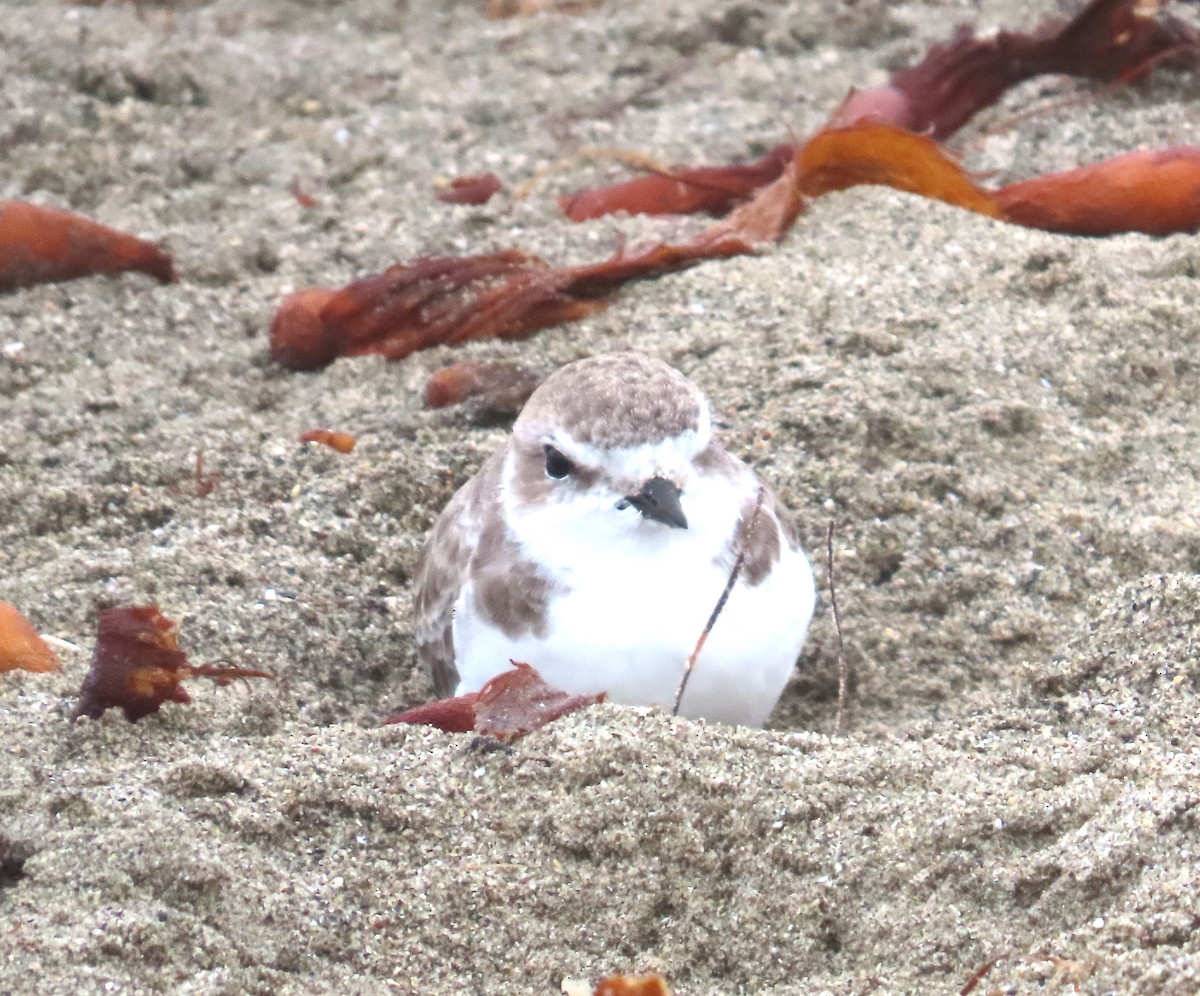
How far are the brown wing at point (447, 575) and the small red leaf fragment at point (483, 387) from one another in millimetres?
638

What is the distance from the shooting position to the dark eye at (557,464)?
3578 mm

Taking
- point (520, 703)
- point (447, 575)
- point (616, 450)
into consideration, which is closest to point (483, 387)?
point (447, 575)

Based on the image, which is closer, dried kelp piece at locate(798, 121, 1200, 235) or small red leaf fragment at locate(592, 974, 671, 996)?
small red leaf fragment at locate(592, 974, 671, 996)

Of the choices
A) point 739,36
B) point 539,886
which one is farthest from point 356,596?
point 739,36

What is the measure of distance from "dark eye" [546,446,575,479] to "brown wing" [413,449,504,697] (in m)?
0.18

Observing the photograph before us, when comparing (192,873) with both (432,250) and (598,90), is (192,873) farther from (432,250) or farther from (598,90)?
(598,90)

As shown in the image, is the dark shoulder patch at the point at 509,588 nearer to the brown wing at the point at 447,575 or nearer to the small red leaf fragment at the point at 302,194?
the brown wing at the point at 447,575

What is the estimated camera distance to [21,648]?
3492mm

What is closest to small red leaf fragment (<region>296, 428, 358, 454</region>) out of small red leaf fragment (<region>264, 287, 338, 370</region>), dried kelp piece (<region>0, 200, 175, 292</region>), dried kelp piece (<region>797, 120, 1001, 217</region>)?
small red leaf fragment (<region>264, 287, 338, 370</region>)

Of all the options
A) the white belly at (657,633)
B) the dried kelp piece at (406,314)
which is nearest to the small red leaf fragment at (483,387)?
Answer: the dried kelp piece at (406,314)

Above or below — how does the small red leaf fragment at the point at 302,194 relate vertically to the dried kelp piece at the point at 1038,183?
below

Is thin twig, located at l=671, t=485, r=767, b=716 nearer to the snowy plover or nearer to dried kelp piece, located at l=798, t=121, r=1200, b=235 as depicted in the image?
the snowy plover

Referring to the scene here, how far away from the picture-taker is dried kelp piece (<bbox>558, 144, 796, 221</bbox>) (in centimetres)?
539

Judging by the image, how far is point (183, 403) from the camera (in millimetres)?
4699
